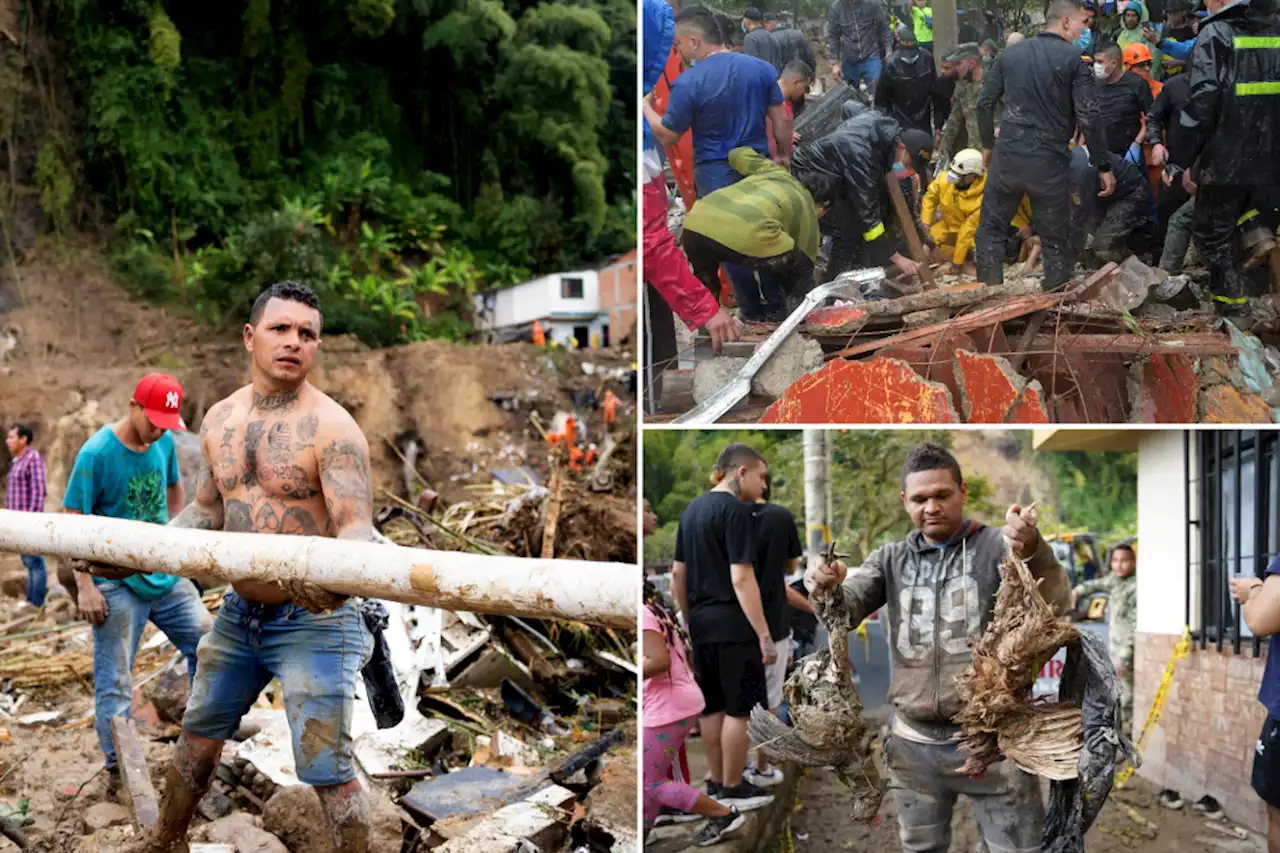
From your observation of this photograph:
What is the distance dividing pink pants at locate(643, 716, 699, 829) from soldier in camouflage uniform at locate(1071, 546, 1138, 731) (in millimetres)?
1270

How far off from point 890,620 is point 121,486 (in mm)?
3544

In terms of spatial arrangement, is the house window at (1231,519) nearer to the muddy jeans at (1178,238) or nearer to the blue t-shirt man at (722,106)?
the muddy jeans at (1178,238)

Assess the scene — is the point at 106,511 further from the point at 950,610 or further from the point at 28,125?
the point at 28,125

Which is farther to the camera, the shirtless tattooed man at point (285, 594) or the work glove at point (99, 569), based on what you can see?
the work glove at point (99, 569)

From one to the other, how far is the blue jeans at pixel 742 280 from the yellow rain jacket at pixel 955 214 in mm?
491

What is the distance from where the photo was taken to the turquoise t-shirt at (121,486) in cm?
517

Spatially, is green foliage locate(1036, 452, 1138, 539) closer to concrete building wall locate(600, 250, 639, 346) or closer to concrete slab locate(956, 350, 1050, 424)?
concrete slab locate(956, 350, 1050, 424)

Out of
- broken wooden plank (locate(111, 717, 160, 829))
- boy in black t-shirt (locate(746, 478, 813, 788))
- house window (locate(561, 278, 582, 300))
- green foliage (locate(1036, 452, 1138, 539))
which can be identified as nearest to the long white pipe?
boy in black t-shirt (locate(746, 478, 813, 788))

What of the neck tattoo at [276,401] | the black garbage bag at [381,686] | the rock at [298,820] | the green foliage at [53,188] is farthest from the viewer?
the green foliage at [53,188]

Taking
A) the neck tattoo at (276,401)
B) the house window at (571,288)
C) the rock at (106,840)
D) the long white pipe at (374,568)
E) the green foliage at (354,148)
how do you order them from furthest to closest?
1. the house window at (571,288)
2. the green foliage at (354,148)
3. the rock at (106,840)
4. the neck tattoo at (276,401)
5. the long white pipe at (374,568)

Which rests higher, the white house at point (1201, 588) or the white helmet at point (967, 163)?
the white helmet at point (967, 163)

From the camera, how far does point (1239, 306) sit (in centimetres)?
341

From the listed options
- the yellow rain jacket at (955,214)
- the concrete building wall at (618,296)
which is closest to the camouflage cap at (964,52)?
the yellow rain jacket at (955,214)

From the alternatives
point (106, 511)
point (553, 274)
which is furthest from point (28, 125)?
point (106, 511)
